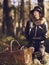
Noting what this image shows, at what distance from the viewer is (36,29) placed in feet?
16.5

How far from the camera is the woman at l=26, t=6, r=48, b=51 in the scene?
198 inches

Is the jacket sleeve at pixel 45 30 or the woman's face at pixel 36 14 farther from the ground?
the woman's face at pixel 36 14

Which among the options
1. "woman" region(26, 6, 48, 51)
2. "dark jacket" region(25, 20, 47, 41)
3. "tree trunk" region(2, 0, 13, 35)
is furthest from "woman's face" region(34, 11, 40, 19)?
"tree trunk" region(2, 0, 13, 35)

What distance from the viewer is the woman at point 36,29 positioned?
5020 millimetres

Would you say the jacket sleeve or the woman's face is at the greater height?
the woman's face

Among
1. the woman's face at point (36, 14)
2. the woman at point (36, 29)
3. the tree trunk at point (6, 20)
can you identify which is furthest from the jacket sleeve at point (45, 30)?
the tree trunk at point (6, 20)

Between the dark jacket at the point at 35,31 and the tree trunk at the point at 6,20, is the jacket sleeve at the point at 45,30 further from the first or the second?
the tree trunk at the point at 6,20

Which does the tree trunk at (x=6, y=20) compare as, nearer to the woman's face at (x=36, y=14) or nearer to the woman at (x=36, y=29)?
the woman at (x=36, y=29)

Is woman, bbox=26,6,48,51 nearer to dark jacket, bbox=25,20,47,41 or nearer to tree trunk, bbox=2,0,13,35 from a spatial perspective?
dark jacket, bbox=25,20,47,41

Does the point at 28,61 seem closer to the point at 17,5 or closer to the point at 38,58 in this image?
the point at 38,58

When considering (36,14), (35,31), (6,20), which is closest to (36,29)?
(35,31)

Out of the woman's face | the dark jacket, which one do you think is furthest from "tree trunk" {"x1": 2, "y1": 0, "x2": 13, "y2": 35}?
the woman's face

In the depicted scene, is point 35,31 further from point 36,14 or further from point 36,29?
point 36,14

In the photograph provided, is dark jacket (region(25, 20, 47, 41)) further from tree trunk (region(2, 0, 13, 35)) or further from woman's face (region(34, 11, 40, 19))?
tree trunk (region(2, 0, 13, 35))
